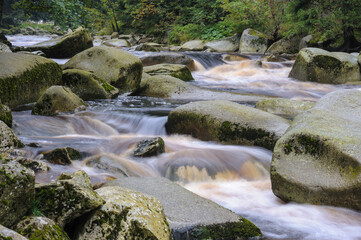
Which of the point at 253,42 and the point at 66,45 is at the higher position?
the point at 66,45

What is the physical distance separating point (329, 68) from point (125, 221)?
1117 centimetres

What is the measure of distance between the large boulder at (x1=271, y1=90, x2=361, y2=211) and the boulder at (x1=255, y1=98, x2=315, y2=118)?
301 cm

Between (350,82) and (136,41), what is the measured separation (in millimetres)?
19386

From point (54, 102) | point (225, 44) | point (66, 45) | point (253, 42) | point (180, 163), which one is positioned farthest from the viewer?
point (225, 44)

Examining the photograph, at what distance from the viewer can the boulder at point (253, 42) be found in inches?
790

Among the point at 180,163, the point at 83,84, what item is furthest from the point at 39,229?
the point at 83,84

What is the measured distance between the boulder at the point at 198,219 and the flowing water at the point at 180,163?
1.32ft

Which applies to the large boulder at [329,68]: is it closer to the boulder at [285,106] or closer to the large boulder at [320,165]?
the boulder at [285,106]

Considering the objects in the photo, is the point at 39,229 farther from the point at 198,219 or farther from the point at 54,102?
the point at 54,102

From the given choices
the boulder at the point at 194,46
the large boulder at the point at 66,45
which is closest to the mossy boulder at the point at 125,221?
the large boulder at the point at 66,45

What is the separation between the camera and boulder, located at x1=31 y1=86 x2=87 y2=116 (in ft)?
22.1

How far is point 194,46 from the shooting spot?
22.1 metres

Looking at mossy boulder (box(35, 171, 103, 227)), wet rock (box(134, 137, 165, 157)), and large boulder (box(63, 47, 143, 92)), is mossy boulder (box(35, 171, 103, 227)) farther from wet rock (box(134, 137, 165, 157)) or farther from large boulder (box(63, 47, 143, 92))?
large boulder (box(63, 47, 143, 92))

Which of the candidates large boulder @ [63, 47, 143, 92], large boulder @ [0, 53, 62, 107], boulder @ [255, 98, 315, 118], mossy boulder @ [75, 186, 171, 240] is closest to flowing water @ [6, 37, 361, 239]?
large boulder @ [0, 53, 62, 107]
